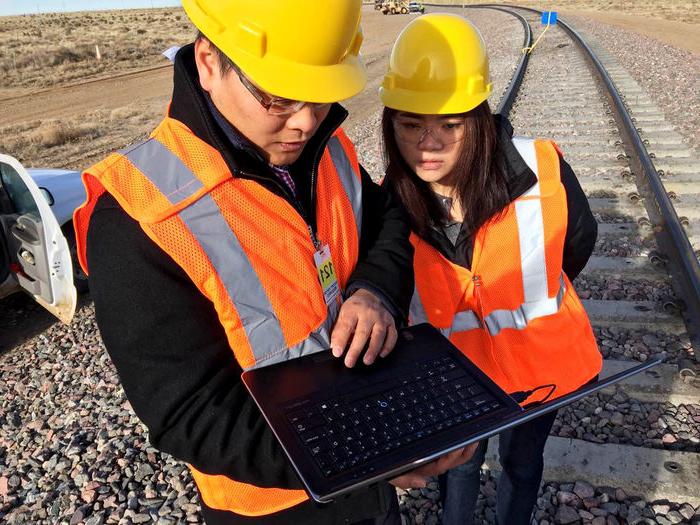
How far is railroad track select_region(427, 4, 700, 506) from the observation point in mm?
2805

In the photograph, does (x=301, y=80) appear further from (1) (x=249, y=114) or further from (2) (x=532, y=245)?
(2) (x=532, y=245)

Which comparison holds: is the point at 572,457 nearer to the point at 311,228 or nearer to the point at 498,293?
the point at 498,293

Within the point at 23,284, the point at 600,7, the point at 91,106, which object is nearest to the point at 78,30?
the point at 91,106

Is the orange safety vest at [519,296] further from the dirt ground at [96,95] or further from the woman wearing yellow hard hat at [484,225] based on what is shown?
the dirt ground at [96,95]

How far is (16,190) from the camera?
18.3 ft

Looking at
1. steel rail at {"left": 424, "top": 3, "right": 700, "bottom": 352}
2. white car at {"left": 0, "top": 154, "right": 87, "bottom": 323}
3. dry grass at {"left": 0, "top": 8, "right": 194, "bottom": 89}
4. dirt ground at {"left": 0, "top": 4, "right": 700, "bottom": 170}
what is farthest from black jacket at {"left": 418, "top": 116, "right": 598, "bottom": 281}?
dry grass at {"left": 0, "top": 8, "right": 194, "bottom": 89}

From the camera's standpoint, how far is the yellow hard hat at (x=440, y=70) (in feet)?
7.03

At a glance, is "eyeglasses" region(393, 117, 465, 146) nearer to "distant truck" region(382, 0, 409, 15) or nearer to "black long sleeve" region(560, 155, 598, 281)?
"black long sleeve" region(560, 155, 598, 281)

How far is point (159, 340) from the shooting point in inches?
47.3

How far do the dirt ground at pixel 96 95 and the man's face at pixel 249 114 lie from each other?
34.3ft

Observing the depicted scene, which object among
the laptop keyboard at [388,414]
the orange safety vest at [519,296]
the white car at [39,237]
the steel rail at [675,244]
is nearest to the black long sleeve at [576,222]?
the orange safety vest at [519,296]

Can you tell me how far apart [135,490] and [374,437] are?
6.94 feet

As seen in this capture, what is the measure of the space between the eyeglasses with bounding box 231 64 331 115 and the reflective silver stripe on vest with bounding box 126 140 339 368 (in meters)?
0.23

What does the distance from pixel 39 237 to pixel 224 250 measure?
170 inches
